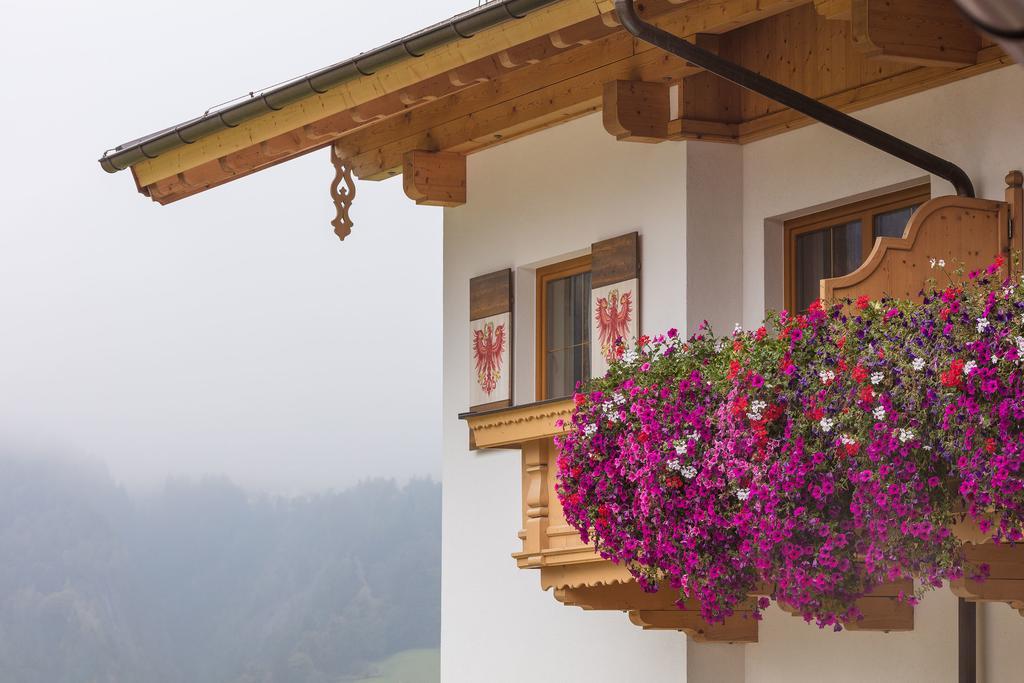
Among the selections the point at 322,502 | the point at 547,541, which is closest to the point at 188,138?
the point at 547,541

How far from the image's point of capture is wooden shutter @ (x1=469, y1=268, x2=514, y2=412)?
460 inches

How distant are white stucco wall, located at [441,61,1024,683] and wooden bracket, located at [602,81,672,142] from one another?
210mm

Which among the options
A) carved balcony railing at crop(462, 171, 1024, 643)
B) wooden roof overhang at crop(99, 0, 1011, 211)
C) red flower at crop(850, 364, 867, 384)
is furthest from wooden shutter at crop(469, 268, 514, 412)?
red flower at crop(850, 364, 867, 384)

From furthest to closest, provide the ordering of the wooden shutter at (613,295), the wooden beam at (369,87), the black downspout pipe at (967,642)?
the wooden shutter at (613,295) < the wooden beam at (369,87) < the black downspout pipe at (967,642)

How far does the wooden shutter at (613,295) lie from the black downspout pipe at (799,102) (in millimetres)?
1897

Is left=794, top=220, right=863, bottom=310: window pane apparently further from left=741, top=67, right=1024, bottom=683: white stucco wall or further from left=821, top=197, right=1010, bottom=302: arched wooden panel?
left=821, top=197, right=1010, bottom=302: arched wooden panel

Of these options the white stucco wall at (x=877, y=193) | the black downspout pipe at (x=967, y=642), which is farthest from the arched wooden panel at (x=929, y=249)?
the black downspout pipe at (x=967, y=642)

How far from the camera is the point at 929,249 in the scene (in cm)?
788

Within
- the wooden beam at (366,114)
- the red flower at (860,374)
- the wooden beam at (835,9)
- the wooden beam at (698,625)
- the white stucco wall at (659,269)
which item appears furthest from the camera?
the wooden beam at (366,114)

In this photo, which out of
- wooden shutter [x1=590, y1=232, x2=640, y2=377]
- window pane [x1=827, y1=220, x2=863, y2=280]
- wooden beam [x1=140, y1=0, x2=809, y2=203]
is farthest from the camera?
wooden shutter [x1=590, y1=232, x2=640, y2=377]

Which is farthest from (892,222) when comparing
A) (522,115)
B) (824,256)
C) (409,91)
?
(409,91)

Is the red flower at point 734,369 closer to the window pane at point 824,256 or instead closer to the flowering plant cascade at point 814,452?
the flowering plant cascade at point 814,452

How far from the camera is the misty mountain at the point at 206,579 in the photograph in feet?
96.0

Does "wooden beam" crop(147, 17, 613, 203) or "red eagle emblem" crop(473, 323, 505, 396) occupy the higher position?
"wooden beam" crop(147, 17, 613, 203)
